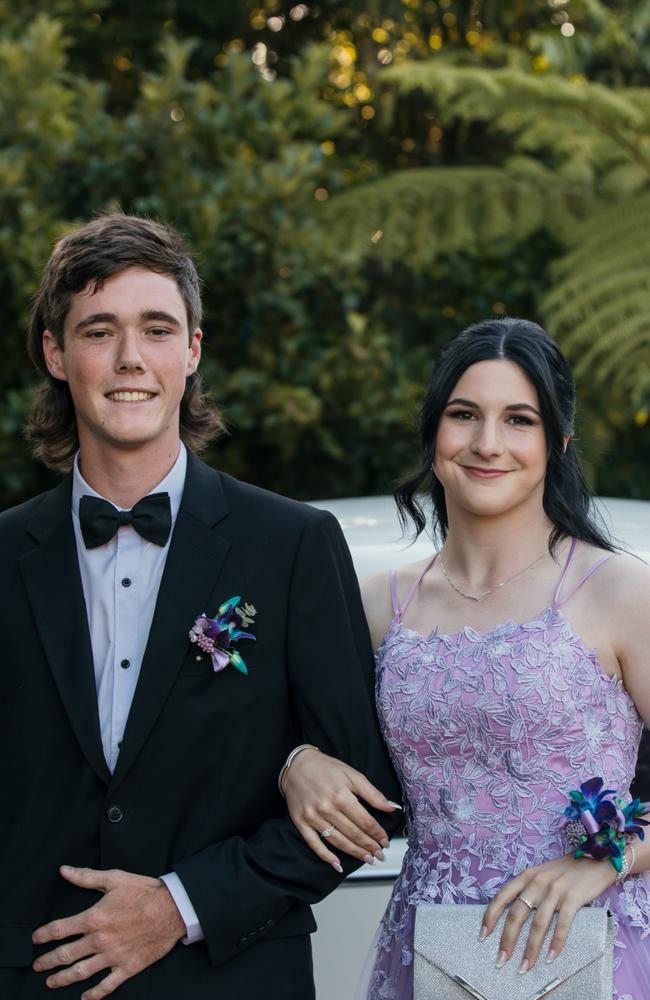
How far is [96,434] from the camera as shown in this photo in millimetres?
2715

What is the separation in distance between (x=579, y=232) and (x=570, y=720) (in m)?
4.64

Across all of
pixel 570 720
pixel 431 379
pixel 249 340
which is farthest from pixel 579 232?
pixel 570 720

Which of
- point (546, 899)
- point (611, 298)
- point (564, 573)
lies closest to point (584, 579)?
point (564, 573)

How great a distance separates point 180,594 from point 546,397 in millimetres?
863

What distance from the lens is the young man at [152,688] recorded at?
2.52 m

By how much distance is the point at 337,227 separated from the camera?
6668 millimetres

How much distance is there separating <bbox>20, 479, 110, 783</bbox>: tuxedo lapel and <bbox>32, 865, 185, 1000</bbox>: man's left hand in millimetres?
204

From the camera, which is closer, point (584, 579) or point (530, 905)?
point (530, 905)

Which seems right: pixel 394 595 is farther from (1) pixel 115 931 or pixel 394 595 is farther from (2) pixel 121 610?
(1) pixel 115 931

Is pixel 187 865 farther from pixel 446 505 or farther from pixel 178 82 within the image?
pixel 178 82

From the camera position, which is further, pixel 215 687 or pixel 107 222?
pixel 107 222

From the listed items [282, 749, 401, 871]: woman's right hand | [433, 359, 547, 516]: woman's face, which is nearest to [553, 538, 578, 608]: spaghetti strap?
[433, 359, 547, 516]: woman's face

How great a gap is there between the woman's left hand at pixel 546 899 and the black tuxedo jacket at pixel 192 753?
0.33 metres

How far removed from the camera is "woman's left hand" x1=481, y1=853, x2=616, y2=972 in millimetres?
2467
